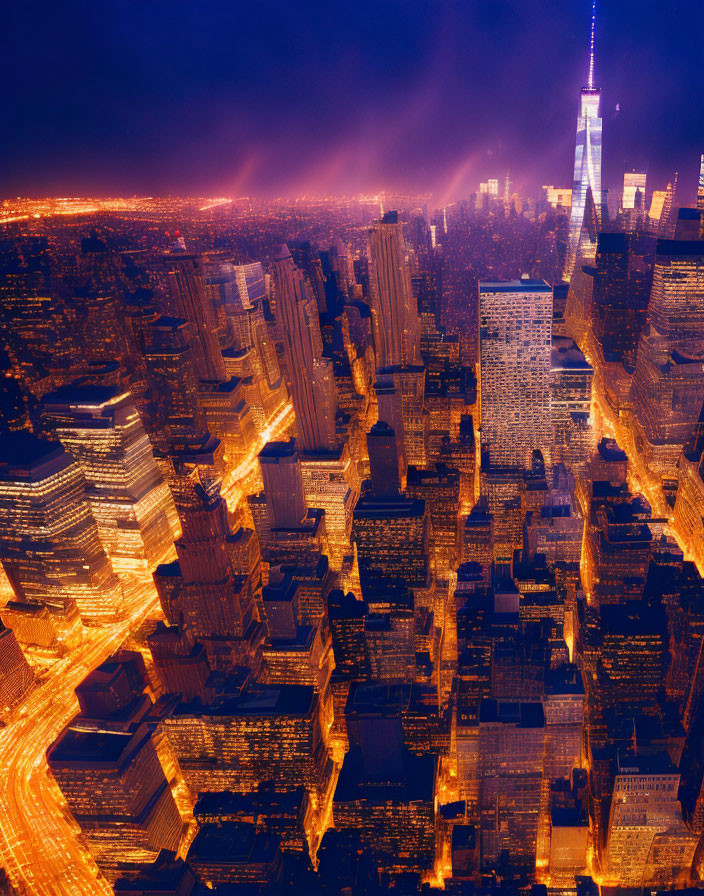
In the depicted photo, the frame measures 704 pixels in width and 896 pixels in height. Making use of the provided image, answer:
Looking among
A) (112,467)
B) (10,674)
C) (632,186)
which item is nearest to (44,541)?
(112,467)

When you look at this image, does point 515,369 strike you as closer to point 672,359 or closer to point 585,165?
point 672,359

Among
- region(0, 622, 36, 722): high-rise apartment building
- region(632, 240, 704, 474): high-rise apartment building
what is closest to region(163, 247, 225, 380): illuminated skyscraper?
region(0, 622, 36, 722): high-rise apartment building

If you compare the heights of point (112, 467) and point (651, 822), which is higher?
point (112, 467)

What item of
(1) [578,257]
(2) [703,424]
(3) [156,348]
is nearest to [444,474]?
(2) [703,424]

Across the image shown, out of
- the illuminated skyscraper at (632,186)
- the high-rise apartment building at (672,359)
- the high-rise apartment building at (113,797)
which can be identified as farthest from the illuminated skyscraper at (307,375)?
the high-rise apartment building at (113,797)

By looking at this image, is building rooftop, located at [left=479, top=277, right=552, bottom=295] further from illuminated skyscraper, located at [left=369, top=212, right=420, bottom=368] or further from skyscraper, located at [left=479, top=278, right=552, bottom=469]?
illuminated skyscraper, located at [left=369, top=212, right=420, bottom=368]

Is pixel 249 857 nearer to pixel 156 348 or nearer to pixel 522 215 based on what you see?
pixel 156 348
